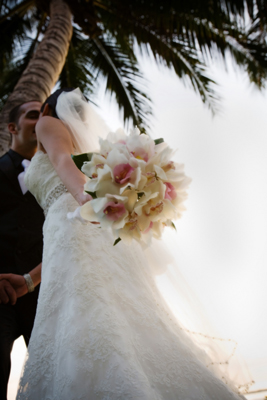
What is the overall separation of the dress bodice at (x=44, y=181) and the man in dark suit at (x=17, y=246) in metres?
0.56

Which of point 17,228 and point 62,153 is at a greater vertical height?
point 62,153

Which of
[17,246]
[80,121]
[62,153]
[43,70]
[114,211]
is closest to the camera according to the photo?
[114,211]

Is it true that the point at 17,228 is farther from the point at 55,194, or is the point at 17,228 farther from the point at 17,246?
the point at 55,194

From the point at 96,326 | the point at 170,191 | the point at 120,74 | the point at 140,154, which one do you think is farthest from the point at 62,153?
the point at 120,74

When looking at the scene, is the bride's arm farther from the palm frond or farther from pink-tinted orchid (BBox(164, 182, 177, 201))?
the palm frond

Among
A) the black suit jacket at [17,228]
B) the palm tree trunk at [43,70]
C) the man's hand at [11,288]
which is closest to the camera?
the man's hand at [11,288]

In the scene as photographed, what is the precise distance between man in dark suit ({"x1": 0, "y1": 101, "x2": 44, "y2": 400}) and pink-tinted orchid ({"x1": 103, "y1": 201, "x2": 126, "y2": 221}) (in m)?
1.17

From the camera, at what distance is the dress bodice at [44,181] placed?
185 cm

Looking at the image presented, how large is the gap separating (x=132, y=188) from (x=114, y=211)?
11cm

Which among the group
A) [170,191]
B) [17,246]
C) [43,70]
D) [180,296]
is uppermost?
[43,70]

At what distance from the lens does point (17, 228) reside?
2.38 meters

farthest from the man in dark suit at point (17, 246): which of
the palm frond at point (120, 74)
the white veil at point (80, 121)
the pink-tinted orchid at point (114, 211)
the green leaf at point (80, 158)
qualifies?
the palm frond at point (120, 74)

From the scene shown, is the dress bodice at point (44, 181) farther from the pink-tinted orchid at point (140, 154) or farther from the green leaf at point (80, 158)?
the pink-tinted orchid at point (140, 154)

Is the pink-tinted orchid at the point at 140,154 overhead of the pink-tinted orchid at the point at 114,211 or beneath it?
overhead
